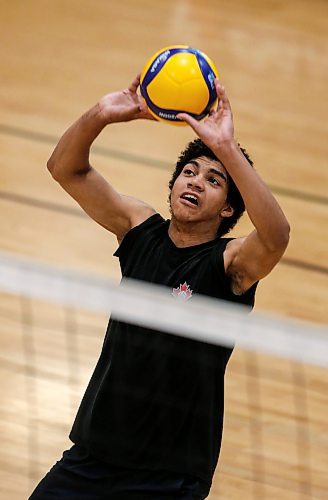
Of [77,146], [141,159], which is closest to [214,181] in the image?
[77,146]

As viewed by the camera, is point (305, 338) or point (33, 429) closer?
point (305, 338)

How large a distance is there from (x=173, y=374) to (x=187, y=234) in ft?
1.90

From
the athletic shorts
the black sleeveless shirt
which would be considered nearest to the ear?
the black sleeveless shirt

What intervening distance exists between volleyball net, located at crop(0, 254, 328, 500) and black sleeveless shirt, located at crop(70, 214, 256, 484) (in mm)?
224

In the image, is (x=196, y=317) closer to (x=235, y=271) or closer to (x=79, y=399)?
(x=235, y=271)

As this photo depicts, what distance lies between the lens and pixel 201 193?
14.0ft

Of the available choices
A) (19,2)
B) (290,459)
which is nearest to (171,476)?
(290,459)

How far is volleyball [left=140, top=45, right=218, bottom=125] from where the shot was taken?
14.3 feet

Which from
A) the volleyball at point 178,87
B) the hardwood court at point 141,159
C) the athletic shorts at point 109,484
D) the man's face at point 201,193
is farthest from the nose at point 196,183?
the hardwood court at point 141,159

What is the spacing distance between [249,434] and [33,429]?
3.98 ft

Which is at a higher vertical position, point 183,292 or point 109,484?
point 183,292

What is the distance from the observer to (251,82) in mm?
10719

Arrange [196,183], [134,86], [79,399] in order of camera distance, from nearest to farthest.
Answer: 1. [196,183]
2. [134,86]
3. [79,399]

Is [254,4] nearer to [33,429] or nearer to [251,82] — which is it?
[251,82]
